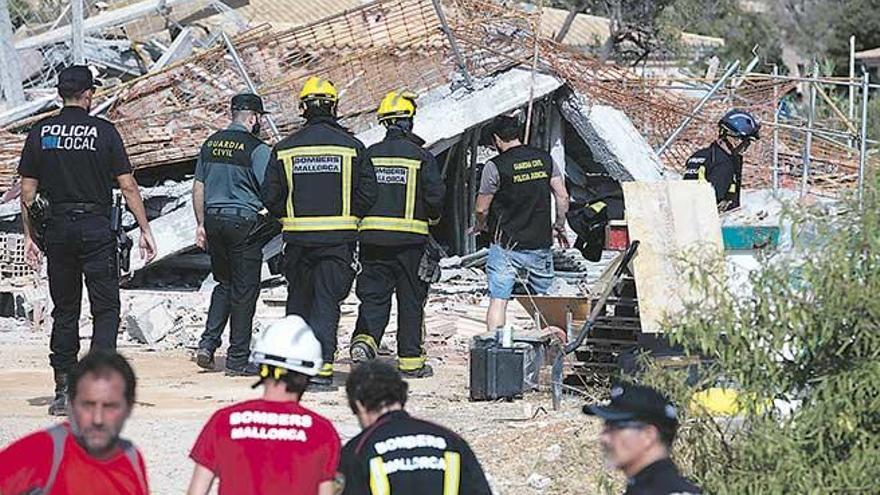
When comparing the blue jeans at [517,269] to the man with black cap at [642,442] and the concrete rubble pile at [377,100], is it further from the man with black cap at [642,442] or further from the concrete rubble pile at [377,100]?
the man with black cap at [642,442]

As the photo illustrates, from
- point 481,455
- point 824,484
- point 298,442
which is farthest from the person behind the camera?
point 481,455

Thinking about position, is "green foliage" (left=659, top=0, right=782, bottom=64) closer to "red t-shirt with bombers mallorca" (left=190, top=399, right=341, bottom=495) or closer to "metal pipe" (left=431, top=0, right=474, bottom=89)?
"metal pipe" (left=431, top=0, right=474, bottom=89)

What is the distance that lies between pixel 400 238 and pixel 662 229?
6.33 feet

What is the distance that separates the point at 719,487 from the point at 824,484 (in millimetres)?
470

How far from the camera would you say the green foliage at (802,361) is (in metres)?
5.89

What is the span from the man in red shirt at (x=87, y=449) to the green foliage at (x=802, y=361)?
249 centimetres

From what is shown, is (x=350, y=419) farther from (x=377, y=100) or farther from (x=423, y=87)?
(x=423, y=87)

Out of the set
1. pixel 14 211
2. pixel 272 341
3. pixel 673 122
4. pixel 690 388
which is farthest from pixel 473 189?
pixel 272 341

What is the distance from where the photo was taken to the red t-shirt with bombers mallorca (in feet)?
15.5

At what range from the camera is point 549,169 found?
10648mm

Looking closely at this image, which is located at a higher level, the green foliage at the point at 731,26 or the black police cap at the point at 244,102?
the green foliage at the point at 731,26

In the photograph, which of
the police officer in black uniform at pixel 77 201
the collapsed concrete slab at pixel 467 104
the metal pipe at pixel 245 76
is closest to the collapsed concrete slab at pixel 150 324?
the metal pipe at pixel 245 76

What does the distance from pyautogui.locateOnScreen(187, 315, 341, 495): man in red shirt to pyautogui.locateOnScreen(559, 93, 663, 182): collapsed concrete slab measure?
11.1 meters

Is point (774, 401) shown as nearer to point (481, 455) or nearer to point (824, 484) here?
point (824, 484)
